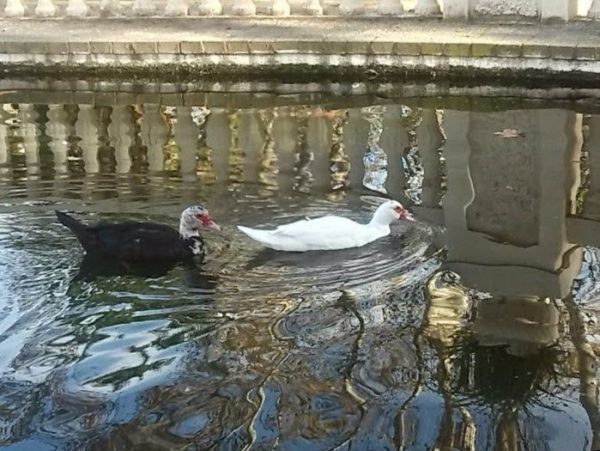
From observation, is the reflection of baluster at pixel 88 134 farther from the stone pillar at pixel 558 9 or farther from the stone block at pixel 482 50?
the stone pillar at pixel 558 9

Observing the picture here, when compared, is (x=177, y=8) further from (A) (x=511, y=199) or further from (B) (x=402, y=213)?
(B) (x=402, y=213)

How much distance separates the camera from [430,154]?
8648 mm

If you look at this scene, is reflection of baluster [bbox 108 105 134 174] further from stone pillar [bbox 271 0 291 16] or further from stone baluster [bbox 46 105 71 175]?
stone pillar [bbox 271 0 291 16]

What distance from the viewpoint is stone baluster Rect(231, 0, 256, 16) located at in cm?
1330

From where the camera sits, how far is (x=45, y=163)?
871cm

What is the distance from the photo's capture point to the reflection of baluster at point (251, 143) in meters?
8.30

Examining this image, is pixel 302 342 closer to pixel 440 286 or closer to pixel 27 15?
pixel 440 286

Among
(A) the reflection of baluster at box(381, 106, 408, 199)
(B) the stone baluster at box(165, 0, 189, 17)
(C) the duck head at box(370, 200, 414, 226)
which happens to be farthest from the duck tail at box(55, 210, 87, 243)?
(B) the stone baluster at box(165, 0, 189, 17)

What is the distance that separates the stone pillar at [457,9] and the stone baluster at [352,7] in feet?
3.30

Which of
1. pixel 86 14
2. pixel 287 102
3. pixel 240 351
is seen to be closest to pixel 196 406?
pixel 240 351

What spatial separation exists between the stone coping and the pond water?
1.10 metres

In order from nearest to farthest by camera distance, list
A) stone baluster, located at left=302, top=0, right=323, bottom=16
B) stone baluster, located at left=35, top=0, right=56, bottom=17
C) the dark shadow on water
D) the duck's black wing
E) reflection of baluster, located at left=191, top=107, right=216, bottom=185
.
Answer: the dark shadow on water
the duck's black wing
reflection of baluster, located at left=191, top=107, right=216, bottom=185
stone baluster, located at left=302, top=0, right=323, bottom=16
stone baluster, located at left=35, top=0, right=56, bottom=17

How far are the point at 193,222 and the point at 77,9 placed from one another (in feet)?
25.5

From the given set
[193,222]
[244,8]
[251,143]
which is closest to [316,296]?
[193,222]
